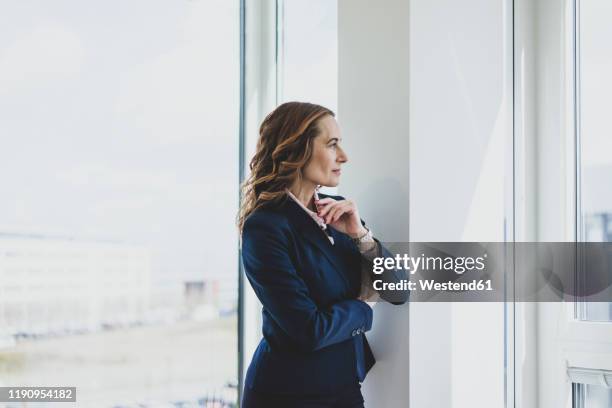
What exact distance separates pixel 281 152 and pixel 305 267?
273 mm

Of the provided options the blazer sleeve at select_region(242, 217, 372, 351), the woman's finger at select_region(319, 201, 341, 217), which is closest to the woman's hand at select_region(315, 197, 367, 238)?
the woman's finger at select_region(319, 201, 341, 217)

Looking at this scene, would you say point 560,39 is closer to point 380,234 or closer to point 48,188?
point 380,234

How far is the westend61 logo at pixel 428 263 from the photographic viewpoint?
5.13ft

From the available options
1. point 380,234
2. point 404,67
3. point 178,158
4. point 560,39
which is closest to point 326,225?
point 380,234

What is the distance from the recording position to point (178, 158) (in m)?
1.93

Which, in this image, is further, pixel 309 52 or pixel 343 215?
pixel 309 52

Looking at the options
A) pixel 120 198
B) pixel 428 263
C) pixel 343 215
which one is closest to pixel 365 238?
pixel 343 215

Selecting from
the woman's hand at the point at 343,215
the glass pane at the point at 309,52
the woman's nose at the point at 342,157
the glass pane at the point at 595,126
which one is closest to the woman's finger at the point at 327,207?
the woman's hand at the point at 343,215

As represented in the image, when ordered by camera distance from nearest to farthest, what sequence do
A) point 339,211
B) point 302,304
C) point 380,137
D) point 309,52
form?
point 302,304, point 339,211, point 380,137, point 309,52

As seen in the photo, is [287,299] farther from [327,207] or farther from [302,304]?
[327,207]

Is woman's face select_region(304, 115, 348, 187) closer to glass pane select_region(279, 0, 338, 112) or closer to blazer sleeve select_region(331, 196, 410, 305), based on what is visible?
blazer sleeve select_region(331, 196, 410, 305)

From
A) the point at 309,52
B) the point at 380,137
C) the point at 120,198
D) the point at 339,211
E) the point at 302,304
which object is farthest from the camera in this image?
the point at 309,52

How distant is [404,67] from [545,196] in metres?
0.55

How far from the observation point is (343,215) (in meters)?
1.57
